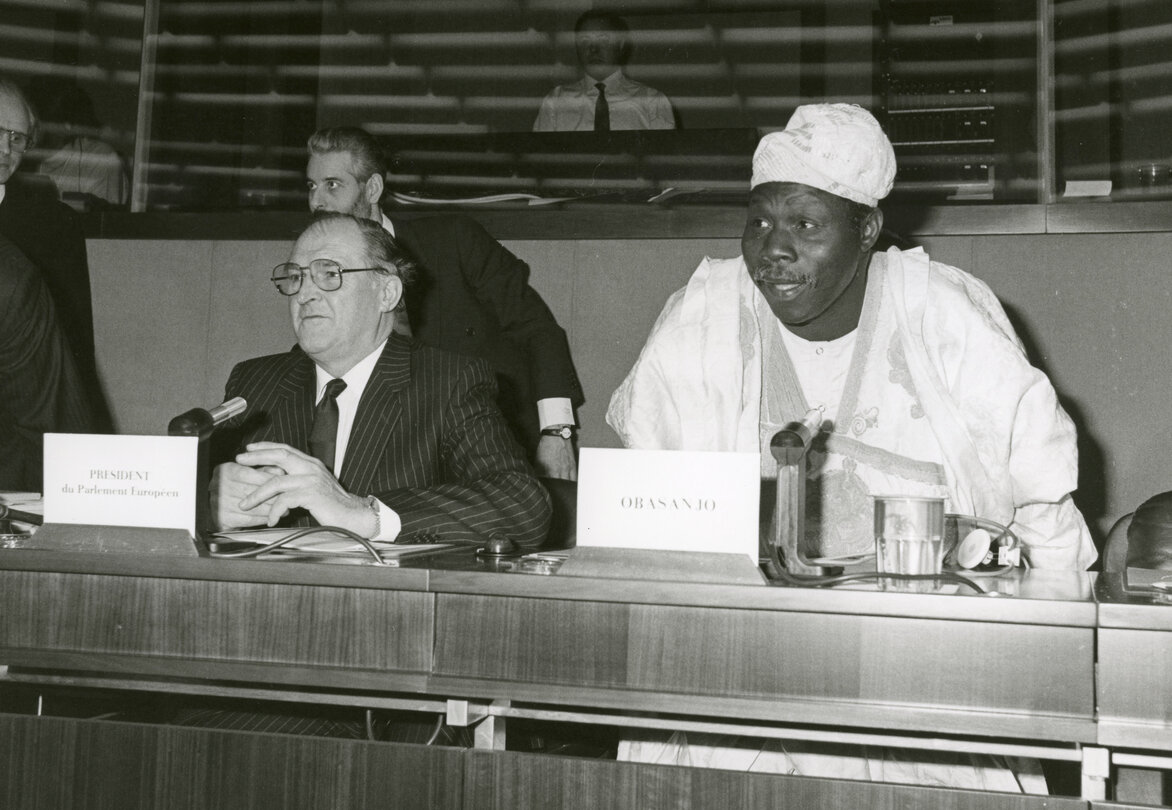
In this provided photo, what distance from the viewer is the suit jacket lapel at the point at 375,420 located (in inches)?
79.1

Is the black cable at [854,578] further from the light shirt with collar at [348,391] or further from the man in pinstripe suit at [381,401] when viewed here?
the light shirt with collar at [348,391]

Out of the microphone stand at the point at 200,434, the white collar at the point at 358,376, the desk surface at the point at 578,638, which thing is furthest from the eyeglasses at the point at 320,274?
the desk surface at the point at 578,638

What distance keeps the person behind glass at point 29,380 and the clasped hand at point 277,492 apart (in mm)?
1595

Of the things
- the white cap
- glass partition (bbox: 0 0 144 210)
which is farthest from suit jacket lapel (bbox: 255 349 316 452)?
glass partition (bbox: 0 0 144 210)

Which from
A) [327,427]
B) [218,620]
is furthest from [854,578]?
[327,427]

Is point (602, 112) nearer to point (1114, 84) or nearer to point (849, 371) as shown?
point (1114, 84)

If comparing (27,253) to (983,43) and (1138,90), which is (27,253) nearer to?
(983,43)

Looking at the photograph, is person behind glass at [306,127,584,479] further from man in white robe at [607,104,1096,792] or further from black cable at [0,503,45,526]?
black cable at [0,503,45,526]

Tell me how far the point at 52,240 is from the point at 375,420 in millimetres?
2182

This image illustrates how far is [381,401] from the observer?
2062mm

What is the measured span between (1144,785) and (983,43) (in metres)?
4.87

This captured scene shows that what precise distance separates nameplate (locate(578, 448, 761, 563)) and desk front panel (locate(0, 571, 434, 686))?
0.68 ft

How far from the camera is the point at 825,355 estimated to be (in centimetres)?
197

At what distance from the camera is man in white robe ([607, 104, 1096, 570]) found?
179 cm
